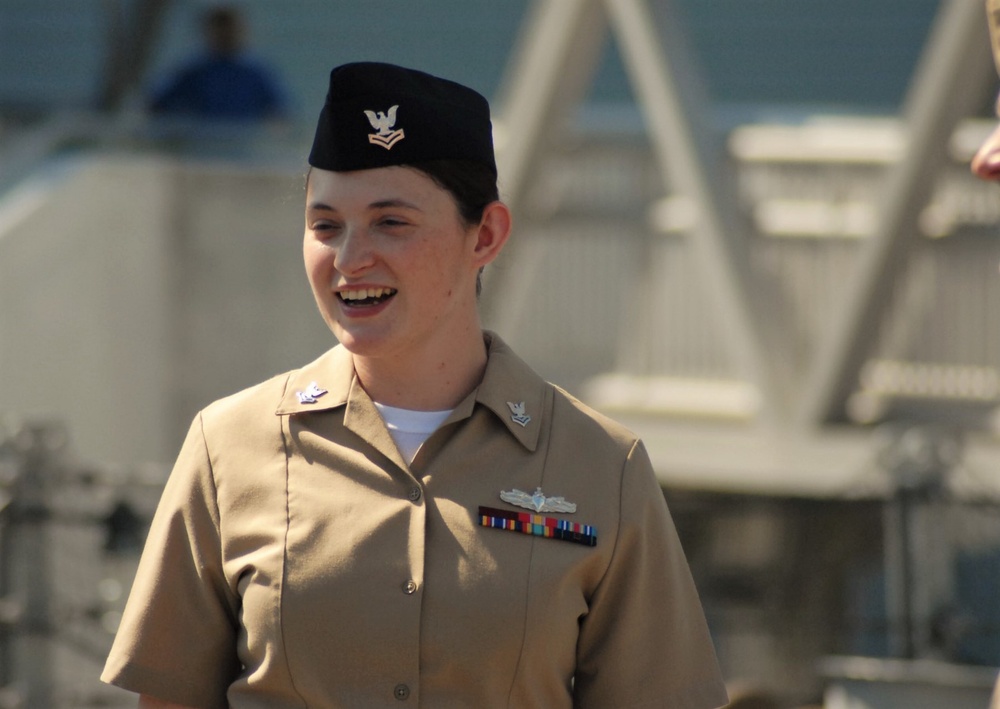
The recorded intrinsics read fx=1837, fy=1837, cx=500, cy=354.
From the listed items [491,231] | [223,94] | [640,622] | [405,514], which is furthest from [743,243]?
[405,514]

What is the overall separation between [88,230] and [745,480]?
13.4ft

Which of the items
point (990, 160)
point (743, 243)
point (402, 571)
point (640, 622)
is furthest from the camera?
point (743, 243)

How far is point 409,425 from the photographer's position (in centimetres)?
270

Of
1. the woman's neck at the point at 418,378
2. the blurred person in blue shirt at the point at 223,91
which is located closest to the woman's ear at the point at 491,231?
the woman's neck at the point at 418,378

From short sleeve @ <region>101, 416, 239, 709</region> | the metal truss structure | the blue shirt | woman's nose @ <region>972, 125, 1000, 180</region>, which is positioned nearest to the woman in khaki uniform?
short sleeve @ <region>101, 416, 239, 709</region>

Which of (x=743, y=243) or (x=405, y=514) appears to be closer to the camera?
(x=405, y=514)

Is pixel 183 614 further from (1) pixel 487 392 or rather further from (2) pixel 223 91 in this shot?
(2) pixel 223 91

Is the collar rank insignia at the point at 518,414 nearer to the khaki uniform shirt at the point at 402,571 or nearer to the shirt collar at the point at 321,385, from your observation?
the khaki uniform shirt at the point at 402,571

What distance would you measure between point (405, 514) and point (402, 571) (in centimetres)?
8

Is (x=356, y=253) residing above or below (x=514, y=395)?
above

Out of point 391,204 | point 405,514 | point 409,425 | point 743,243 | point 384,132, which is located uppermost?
point 743,243

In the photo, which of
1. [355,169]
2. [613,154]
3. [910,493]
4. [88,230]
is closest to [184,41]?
A: [88,230]

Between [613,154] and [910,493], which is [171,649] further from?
[613,154]

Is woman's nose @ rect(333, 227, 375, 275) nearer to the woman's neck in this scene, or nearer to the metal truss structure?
the woman's neck
